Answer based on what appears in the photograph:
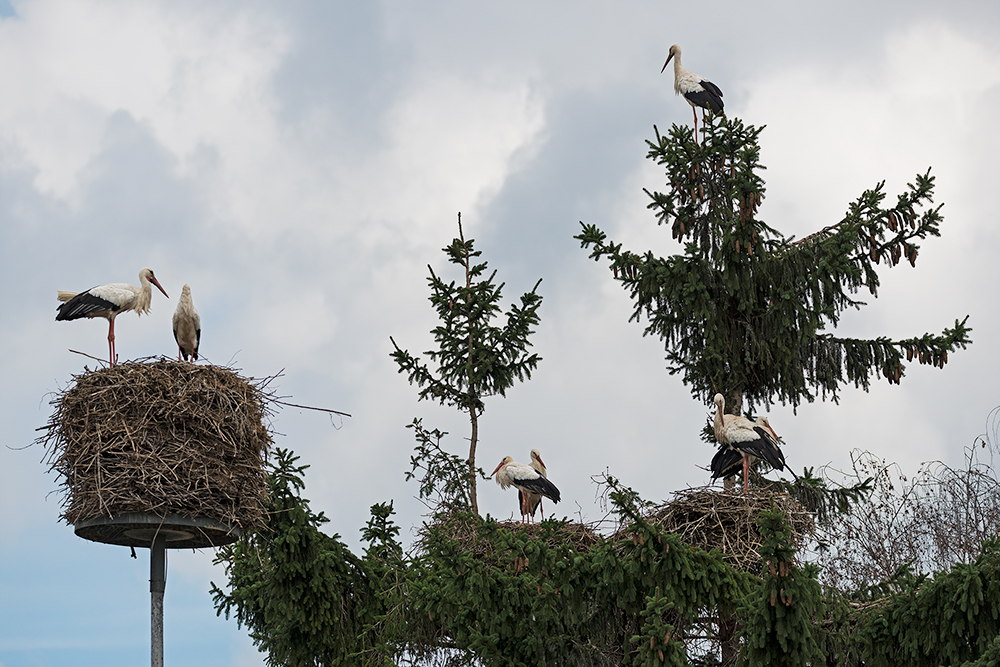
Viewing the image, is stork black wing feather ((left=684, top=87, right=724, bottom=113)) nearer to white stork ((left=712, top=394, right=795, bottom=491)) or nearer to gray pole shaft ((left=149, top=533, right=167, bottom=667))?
white stork ((left=712, top=394, right=795, bottom=491))

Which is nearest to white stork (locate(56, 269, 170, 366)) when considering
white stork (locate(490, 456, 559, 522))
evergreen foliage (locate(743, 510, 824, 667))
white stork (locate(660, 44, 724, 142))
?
white stork (locate(490, 456, 559, 522))

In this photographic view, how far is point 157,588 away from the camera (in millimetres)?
11031

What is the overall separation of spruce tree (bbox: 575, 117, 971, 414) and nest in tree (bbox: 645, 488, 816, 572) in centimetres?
353

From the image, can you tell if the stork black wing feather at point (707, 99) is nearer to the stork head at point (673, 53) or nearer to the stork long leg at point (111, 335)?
the stork head at point (673, 53)

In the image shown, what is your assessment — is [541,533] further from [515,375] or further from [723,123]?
[723,123]

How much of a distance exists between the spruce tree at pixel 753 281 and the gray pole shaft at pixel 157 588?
320 inches

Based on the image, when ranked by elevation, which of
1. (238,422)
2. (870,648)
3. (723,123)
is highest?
(723,123)

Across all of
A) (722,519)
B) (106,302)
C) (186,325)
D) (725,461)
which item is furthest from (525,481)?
(106,302)

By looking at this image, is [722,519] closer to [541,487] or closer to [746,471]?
[746,471]

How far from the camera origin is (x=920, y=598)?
11781 mm

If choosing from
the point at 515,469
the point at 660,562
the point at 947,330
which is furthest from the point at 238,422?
the point at 947,330

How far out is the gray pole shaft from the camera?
1056 cm

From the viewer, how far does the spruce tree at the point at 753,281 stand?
16625 millimetres

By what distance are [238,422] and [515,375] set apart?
7040 millimetres
